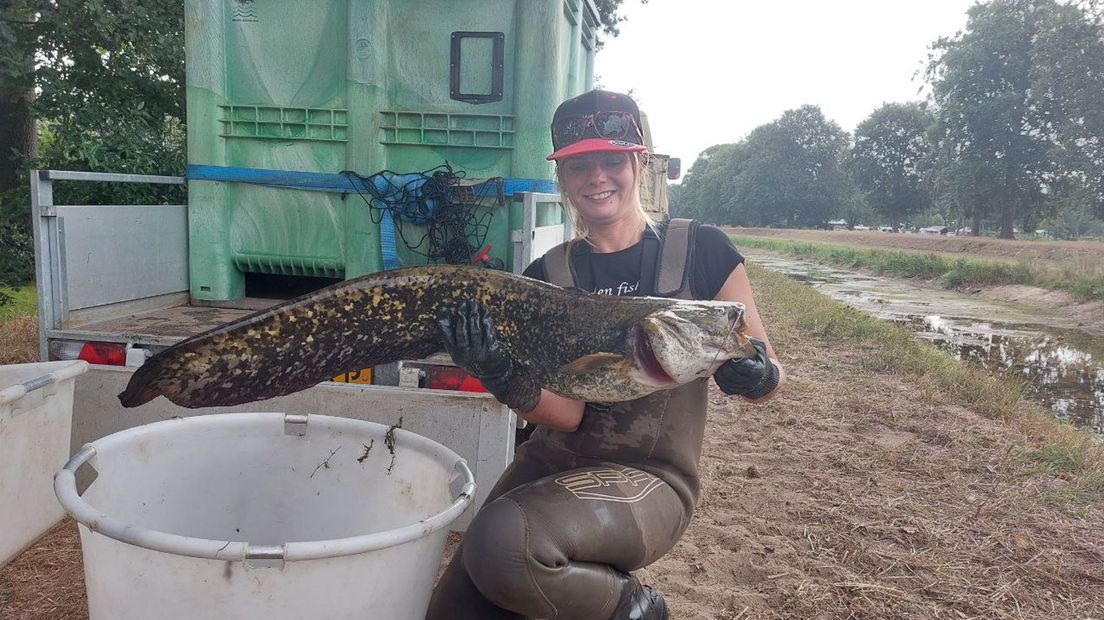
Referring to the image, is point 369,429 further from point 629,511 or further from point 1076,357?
point 1076,357

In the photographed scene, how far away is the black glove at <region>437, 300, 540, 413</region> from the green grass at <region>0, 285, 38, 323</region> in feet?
28.7

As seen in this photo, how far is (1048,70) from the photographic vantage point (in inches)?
1890

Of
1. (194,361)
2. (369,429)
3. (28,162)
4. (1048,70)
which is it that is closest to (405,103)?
(369,429)

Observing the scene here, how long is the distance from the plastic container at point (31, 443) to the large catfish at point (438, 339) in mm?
Answer: 1701

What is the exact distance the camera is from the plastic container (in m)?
3.59

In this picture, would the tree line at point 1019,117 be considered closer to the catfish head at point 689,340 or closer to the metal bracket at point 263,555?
the catfish head at point 689,340

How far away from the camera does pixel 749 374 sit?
281 centimetres

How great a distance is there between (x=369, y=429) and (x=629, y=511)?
1.12 meters

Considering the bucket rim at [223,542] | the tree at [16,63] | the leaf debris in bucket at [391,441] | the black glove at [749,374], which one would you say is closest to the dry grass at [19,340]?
the tree at [16,63]

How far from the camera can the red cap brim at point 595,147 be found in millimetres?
3166

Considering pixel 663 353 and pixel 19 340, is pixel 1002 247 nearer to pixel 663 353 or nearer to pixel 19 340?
pixel 19 340

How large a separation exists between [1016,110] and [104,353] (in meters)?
60.8

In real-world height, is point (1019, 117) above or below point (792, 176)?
above

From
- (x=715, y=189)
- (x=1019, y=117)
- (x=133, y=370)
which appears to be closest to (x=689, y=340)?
(x=133, y=370)
